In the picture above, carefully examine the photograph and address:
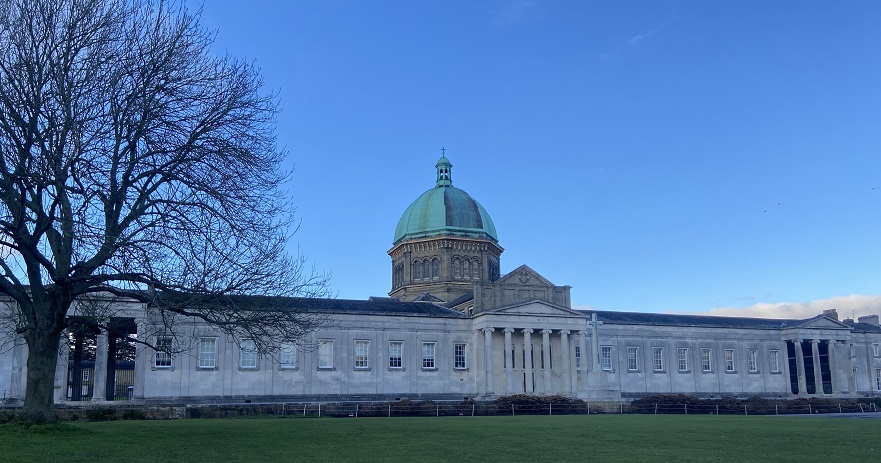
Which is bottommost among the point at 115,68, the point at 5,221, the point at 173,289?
the point at 173,289

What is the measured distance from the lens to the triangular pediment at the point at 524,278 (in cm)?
7450

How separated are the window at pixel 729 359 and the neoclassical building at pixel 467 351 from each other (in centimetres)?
10

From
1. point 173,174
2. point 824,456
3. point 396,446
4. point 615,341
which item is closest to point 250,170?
point 173,174

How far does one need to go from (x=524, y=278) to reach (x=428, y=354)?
11840 mm

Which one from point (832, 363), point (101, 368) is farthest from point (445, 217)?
point (832, 363)

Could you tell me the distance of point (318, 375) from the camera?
66.7 m

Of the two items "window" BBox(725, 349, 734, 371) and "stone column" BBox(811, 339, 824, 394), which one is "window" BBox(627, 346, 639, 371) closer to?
"window" BBox(725, 349, 734, 371)

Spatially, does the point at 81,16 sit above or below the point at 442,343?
above

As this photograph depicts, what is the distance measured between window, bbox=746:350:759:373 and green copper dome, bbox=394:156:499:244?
29572 millimetres

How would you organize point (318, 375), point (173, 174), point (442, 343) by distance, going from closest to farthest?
point (173, 174) → point (318, 375) → point (442, 343)

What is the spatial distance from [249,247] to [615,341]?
5918 cm

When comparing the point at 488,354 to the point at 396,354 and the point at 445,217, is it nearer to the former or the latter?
the point at 396,354

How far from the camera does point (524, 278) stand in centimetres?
7581

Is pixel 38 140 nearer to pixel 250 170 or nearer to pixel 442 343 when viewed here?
pixel 250 170
